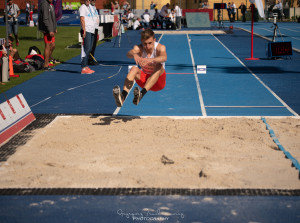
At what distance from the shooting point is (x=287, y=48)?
16344 millimetres

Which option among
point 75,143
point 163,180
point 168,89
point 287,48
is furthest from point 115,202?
point 287,48

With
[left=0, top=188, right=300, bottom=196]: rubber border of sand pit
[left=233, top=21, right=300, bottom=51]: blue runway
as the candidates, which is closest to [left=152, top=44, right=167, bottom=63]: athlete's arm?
[left=0, top=188, right=300, bottom=196]: rubber border of sand pit

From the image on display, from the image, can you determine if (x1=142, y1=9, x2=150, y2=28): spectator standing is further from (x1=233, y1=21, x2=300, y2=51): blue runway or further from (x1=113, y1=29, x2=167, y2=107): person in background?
(x1=113, y1=29, x2=167, y2=107): person in background

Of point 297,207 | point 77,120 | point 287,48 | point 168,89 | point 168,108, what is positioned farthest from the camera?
point 287,48

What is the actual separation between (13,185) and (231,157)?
8.24 feet

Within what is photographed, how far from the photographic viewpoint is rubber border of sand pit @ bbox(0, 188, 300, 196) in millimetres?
4645

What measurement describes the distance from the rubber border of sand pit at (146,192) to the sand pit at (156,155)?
0.35 ft

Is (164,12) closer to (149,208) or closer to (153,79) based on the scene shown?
(153,79)

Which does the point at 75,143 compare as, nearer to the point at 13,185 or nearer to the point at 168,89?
the point at 13,185

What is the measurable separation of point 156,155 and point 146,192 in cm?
118

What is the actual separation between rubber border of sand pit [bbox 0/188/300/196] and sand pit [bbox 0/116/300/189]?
11cm

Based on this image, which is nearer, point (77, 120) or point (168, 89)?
Result: point (77, 120)

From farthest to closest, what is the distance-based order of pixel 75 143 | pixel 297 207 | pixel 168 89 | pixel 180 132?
pixel 168 89, pixel 180 132, pixel 75 143, pixel 297 207

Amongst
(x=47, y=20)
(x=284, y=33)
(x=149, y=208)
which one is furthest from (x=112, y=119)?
(x=284, y=33)
